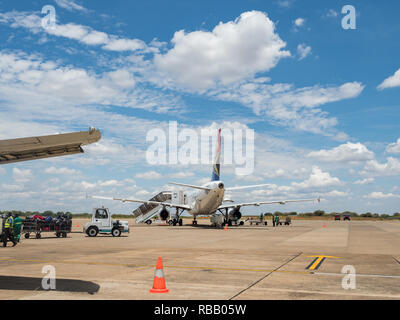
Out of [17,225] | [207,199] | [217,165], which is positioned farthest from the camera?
[217,165]

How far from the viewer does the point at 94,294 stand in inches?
356

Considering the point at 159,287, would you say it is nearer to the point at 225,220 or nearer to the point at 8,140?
the point at 8,140

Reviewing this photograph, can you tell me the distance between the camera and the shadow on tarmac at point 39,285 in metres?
9.59

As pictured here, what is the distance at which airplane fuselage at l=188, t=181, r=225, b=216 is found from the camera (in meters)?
44.0

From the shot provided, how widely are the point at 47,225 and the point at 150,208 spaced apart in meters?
33.0

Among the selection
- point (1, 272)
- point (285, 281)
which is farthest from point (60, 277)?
point (285, 281)

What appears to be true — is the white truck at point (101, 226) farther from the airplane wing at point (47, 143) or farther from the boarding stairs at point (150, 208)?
the boarding stairs at point (150, 208)

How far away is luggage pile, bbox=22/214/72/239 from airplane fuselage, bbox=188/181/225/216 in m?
18.5

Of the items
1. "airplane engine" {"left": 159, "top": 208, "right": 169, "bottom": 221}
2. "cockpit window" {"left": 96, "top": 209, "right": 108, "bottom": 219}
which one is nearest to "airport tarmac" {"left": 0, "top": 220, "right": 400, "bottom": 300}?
"cockpit window" {"left": 96, "top": 209, "right": 108, "bottom": 219}

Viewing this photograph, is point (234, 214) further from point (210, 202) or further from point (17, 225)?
point (17, 225)

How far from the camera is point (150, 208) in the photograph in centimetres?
6128

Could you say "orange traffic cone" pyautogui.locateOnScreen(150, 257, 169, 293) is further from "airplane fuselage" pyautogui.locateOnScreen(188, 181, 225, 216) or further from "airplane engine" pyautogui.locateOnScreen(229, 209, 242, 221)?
"airplane engine" pyautogui.locateOnScreen(229, 209, 242, 221)

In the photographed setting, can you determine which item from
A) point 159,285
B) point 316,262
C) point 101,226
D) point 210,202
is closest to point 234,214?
point 210,202
